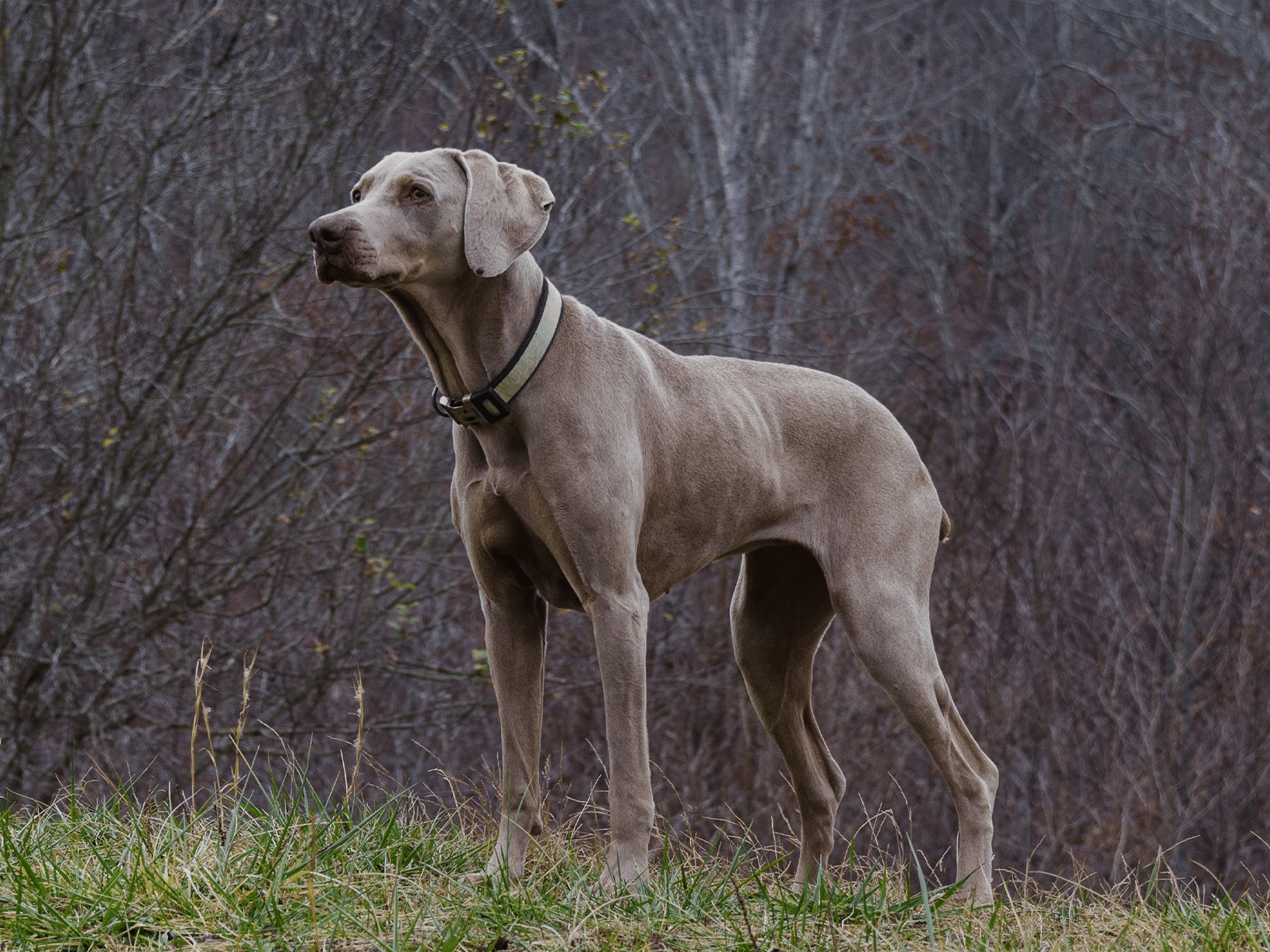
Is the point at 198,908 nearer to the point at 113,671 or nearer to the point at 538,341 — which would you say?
the point at 538,341

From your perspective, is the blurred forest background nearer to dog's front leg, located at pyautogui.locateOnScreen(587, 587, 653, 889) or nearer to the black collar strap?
dog's front leg, located at pyautogui.locateOnScreen(587, 587, 653, 889)

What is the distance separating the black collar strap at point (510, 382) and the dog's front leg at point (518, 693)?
1.89ft

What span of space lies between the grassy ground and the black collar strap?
3.76 feet

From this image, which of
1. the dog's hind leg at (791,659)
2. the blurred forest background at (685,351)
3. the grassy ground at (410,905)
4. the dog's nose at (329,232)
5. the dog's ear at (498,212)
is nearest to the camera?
the grassy ground at (410,905)

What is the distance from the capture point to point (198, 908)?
3168 mm

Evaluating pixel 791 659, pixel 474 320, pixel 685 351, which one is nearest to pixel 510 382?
pixel 474 320

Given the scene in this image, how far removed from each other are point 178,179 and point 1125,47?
38.1 ft

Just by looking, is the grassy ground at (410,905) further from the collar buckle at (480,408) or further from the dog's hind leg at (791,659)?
the collar buckle at (480,408)

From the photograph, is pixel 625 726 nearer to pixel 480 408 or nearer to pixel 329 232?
pixel 480 408

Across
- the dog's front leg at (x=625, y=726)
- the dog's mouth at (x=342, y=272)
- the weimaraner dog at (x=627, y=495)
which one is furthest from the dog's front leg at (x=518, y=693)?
the dog's mouth at (x=342, y=272)

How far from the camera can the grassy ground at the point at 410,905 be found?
3115mm

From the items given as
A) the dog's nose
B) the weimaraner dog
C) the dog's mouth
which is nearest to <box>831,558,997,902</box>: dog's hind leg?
the weimaraner dog

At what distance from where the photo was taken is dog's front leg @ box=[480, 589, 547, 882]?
3.96 m

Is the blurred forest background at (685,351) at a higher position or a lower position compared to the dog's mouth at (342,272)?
lower
